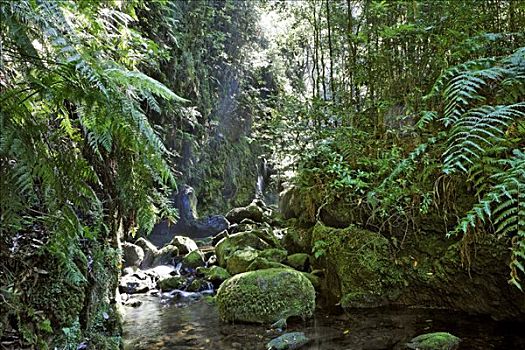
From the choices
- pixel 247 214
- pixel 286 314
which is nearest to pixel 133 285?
pixel 286 314

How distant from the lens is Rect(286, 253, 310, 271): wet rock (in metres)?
6.79

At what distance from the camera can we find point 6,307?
5.01 ft

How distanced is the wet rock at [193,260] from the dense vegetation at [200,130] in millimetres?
3077

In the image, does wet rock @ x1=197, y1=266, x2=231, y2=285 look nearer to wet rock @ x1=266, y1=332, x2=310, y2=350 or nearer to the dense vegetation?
the dense vegetation

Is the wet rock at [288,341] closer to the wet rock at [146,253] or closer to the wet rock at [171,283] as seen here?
the wet rock at [171,283]

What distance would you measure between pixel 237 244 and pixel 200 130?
630 cm

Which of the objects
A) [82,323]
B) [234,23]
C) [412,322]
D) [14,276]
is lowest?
[412,322]

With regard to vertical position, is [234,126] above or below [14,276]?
above

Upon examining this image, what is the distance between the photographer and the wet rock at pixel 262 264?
6.43 meters

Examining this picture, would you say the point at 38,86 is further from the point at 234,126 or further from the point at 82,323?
the point at 234,126

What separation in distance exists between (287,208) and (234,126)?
8.21 meters

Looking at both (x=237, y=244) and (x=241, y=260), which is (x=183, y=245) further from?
(x=241, y=260)

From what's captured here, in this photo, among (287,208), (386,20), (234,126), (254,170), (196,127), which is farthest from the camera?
(254,170)

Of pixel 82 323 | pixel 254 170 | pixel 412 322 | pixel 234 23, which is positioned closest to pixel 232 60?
pixel 234 23
